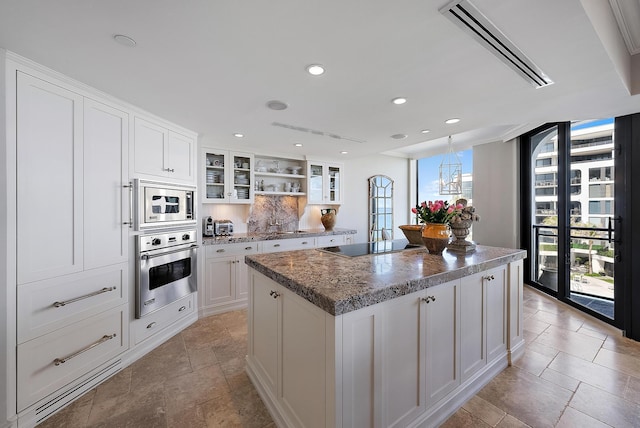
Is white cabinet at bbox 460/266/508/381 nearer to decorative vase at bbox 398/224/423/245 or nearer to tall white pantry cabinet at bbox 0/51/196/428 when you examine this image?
decorative vase at bbox 398/224/423/245

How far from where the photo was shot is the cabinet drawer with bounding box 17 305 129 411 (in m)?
1.65

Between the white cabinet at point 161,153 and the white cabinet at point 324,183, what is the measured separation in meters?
2.05

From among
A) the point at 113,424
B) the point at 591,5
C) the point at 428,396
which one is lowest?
the point at 113,424

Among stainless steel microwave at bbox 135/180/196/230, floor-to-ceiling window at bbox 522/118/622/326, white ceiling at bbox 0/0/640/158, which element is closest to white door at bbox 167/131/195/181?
stainless steel microwave at bbox 135/180/196/230

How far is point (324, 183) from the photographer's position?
478 cm

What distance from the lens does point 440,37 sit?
56.3 inches

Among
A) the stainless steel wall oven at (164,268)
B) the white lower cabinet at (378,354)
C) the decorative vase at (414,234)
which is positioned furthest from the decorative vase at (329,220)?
the white lower cabinet at (378,354)

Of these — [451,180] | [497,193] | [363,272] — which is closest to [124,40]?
[363,272]

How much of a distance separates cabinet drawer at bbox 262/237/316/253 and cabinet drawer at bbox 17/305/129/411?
179cm

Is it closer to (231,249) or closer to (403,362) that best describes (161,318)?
(231,249)

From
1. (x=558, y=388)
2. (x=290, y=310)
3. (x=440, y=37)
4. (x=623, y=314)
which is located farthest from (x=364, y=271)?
(x=623, y=314)

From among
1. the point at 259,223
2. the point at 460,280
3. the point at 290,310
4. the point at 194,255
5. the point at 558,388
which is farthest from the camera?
the point at 259,223

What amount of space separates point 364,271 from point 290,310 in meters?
0.49

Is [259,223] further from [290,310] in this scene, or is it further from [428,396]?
[428,396]
